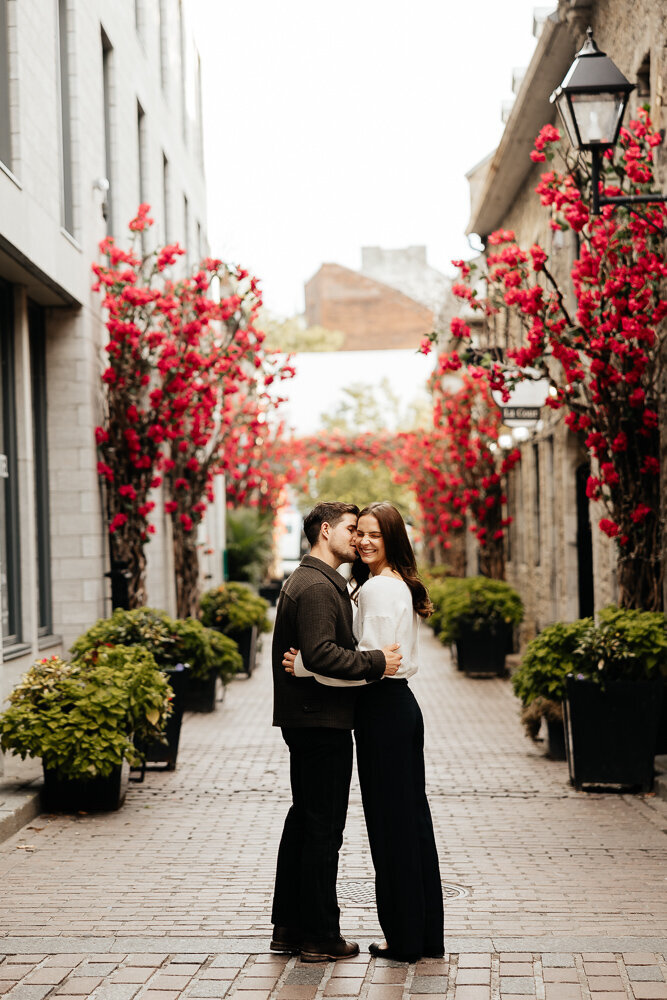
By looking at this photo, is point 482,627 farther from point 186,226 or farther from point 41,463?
point 186,226

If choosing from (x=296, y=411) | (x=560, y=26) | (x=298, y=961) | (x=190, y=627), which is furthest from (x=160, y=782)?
(x=296, y=411)

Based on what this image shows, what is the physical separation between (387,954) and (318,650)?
1292mm

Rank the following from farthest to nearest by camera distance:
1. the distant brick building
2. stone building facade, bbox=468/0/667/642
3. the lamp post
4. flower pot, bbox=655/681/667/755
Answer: the distant brick building → stone building facade, bbox=468/0/667/642 → flower pot, bbox=655/681/667/755 → the lamp post

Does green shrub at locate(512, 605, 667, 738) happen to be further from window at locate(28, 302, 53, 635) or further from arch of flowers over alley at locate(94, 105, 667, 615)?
window at locate(28, 302, 53, 635)

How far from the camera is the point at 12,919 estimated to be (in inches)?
242

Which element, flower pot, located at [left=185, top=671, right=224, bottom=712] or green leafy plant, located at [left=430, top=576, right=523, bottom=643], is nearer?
flower pot, located at [left=185, top=671, right=224, bottom=712]

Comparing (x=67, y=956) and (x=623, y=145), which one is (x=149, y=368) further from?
(x=67, y=956)

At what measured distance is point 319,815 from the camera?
17.7ft

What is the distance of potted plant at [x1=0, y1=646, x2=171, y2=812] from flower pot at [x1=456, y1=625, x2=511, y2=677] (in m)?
9.48

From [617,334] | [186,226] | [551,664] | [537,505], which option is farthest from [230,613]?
[617,334]

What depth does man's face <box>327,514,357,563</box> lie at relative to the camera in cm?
551

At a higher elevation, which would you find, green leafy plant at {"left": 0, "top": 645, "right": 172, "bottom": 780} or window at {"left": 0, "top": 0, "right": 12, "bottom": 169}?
window at {"left": 0, "top": 0, "right": 12, "bottom": 169}

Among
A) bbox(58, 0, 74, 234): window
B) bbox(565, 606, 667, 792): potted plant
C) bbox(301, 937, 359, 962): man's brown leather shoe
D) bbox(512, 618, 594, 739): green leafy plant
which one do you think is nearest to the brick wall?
bbox(58, 0, 74, 234): window

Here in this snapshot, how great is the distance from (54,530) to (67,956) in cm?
806
